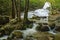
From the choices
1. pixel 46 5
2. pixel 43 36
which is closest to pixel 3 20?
pixel 43 36

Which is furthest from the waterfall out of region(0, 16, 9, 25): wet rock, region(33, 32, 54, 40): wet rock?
region(33, 32, 54, 40): wet rock

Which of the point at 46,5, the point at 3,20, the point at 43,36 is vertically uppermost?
the point at 46,5

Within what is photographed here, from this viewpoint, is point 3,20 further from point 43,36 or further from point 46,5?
point 46,5

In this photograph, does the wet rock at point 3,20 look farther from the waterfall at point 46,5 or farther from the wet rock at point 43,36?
the waterfall at point 46,5

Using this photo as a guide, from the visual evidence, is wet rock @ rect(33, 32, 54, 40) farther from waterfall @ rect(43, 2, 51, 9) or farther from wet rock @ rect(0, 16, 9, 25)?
waterfall @ rect(43, 2, 51, 9)

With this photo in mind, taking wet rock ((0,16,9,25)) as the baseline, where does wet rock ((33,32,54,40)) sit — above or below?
Result: below

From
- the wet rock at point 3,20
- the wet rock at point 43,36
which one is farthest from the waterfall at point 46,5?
the wet rock at point 43,36

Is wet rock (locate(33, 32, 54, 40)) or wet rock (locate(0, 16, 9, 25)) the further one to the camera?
wet rock (locate(0, 16, 9, 25))

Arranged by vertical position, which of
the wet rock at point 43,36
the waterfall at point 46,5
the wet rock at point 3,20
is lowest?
the wet rock at point 43,36

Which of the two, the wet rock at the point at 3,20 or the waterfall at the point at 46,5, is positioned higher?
the waterfall at the point at 46,5

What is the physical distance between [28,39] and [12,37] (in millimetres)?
1172

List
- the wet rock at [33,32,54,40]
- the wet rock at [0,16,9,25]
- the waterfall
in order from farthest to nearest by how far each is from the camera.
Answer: the waterfall < the wet rock at [0,16,9,25] < the wet rock at [33,32,54,40]

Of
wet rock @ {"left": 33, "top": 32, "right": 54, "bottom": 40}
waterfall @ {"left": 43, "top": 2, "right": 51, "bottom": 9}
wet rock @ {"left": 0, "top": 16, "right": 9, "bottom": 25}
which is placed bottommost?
wet rock @ {"left": 33, "top": 32, "right": 54, "bottom": 40}

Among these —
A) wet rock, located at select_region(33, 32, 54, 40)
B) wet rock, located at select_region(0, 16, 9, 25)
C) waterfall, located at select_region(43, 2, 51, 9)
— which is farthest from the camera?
waterfall, located at select_region(43, 2, 51, 9)
